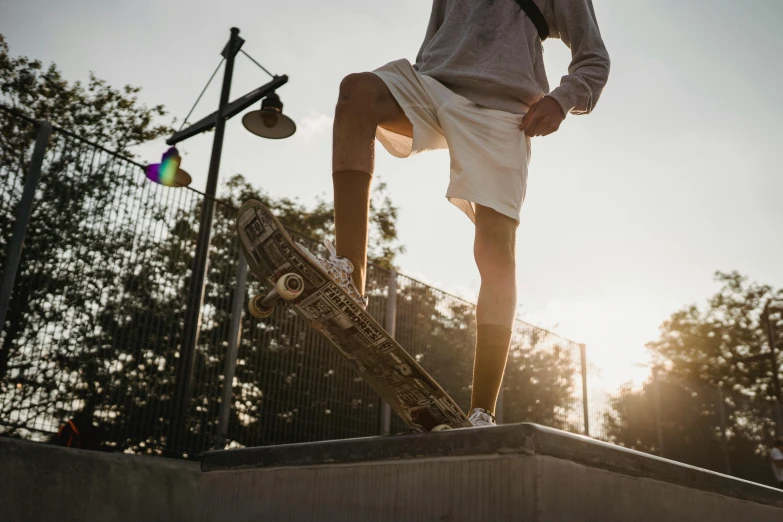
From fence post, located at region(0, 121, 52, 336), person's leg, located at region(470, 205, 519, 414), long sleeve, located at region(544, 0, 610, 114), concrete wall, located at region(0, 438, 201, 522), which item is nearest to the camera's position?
person's leg, located at region(470, 205, 519, 414)

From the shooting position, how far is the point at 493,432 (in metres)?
1.44

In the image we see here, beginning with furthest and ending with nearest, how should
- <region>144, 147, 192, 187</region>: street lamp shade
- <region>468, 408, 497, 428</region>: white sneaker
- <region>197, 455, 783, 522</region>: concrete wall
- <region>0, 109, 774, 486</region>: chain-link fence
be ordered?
<region>144, 147, 192, 187</region>: street lamp shade, <region>0, 109, 774, 486</region>: chain-link fence, <region>468, 408, 497, 428</region>: white sneaker, <region>197, 455, 783, 522</region>: concrete wall

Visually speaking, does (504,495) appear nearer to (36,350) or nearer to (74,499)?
(74,499)

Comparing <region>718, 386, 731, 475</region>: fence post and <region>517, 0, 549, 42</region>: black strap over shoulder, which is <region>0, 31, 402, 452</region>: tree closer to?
<region>517, 0, 549, 42</region>: black strap over shoulder

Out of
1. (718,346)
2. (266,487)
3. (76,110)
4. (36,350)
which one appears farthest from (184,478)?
(718,346)

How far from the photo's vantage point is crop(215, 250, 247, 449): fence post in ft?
17.2

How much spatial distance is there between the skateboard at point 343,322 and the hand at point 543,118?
1041 mm

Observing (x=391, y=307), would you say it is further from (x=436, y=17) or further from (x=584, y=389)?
(x=436, y=17)

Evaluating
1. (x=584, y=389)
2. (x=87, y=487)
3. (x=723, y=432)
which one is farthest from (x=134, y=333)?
(x=723, y=432)

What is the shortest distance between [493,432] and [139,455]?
3.62 meters

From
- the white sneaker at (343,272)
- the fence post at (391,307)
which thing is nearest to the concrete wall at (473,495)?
the white sneaker at (343,272)

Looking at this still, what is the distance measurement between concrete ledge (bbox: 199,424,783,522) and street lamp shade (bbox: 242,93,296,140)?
20.6 ft

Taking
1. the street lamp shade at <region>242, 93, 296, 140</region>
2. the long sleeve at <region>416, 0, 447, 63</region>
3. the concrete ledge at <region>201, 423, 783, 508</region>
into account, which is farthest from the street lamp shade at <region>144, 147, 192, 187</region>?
the concrete ledge at <region>201, 423, 783, 508</region>

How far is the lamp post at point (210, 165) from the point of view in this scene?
5.06 metres
